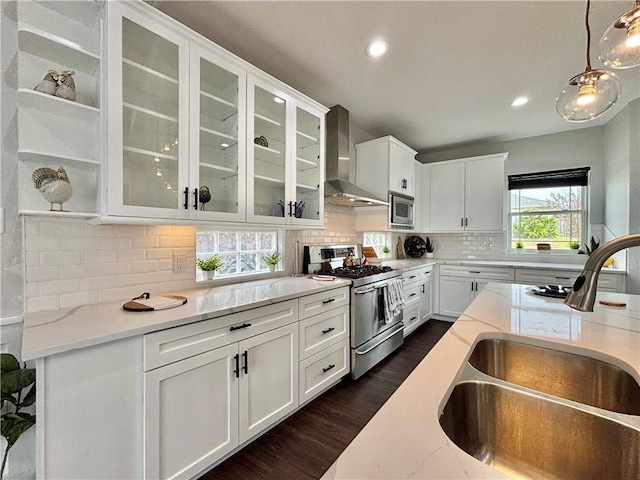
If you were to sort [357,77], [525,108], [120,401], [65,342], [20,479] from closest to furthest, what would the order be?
[65,342]
[120,401]
[20,479]
[357,77]
[525,108]

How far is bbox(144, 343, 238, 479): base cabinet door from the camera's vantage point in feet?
4.20

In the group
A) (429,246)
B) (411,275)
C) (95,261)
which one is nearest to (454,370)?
(95,261)

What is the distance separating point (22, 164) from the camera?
140 centimetres

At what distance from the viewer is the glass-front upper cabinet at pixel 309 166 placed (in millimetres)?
2541

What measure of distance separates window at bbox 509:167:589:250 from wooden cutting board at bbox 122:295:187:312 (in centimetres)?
461

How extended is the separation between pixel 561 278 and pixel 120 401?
438 cm

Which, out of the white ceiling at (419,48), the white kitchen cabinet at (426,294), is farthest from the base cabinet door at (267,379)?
the white kitchen cabinet at (426,294)

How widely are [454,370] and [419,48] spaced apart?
2.29m

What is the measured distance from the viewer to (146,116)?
5.31 feet

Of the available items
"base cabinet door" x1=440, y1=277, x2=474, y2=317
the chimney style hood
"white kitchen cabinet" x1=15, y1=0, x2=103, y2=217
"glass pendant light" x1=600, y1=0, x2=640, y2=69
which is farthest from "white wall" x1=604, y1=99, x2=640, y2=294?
"white kitchen cabinet" x1=15, y1=0, x2=103, y2=217

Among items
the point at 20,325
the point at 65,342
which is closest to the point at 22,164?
the point at 20,325

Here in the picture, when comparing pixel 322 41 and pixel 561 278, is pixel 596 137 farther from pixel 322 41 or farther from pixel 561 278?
pixel 322 41

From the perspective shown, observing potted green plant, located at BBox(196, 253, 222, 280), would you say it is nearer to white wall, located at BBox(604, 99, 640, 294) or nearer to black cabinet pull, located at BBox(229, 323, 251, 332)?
black cabinet pull, located at BBox(229, 323, 251, 332)

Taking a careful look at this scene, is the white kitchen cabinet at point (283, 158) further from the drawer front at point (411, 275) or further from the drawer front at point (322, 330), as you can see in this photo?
the drawer front at point (411, 275)
